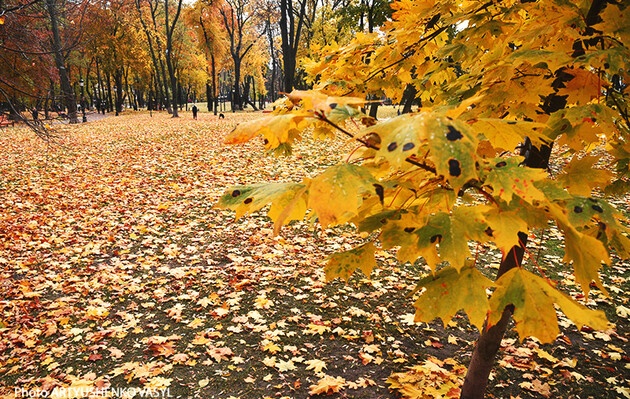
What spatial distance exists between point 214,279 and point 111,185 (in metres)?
6.48

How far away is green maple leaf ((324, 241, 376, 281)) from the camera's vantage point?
5.50 ft

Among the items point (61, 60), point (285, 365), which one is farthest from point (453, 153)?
point (61, 60)

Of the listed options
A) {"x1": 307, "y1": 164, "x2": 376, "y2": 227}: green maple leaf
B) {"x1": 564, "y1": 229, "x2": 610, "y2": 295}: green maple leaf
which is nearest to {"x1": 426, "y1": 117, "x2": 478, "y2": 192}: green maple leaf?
{"x1": 307, "y1": 164, "x2": 376, "y2": 227}: green maple leaf

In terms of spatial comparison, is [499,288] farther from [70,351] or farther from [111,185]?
[111,185]

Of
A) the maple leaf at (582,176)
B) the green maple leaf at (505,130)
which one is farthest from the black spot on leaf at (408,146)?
the maple leaf at (582,176)

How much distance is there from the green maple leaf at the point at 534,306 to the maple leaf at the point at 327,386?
260cm

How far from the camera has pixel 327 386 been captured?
341 centimetres

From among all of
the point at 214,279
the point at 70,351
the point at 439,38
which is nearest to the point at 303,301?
the point at 214,279

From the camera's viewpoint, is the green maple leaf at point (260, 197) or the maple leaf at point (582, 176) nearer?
the green maple leaf at point (260, 197)

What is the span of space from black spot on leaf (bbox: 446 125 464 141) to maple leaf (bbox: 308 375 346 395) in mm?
3173

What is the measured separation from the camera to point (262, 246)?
642 centimetres

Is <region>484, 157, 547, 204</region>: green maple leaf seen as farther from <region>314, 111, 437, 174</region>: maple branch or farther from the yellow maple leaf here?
the yellow maple leaf

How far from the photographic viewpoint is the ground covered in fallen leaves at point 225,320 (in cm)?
354

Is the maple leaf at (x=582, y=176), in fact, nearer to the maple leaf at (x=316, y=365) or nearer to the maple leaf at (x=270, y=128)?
the maple leaf at (x=270, y=128)
